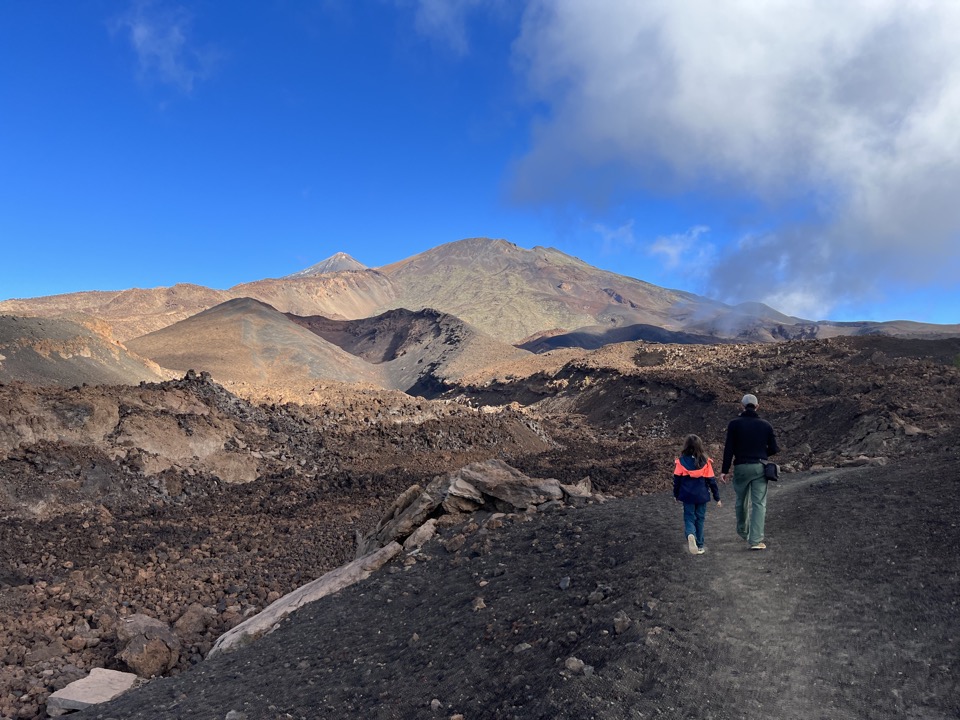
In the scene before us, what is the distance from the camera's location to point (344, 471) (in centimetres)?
1864

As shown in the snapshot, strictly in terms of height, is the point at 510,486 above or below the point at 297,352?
below

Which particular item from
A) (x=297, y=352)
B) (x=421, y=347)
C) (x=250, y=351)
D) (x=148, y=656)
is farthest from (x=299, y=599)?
(x=421, y=347)

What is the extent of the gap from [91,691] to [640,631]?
5.50 metres

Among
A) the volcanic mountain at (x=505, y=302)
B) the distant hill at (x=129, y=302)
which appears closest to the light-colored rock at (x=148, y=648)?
the volcanic mountain at (x=505, y=302)

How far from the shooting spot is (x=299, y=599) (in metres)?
7.32

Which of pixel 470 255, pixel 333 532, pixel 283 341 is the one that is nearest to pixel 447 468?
pixel 333 532

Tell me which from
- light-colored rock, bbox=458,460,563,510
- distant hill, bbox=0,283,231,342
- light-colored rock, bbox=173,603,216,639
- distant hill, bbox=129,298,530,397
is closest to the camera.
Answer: light-colored rock, bbox=173,603,216,639

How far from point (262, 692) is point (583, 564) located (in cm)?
312

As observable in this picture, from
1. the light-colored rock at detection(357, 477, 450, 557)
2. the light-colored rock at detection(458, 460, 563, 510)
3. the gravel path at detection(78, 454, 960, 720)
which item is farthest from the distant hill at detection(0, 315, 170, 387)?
the gravel path at detection(78, 454, 960, 720)

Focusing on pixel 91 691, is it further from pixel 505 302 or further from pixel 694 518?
pixel 505 302

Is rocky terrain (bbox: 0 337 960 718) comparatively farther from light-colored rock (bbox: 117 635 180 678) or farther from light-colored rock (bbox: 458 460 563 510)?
light-colored rock (bbox: 458 460 563 510)

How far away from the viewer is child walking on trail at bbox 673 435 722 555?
606 centimetres

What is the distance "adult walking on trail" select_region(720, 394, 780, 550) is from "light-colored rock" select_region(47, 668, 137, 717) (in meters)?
6.59

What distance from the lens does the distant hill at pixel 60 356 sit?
2300 centimetres
